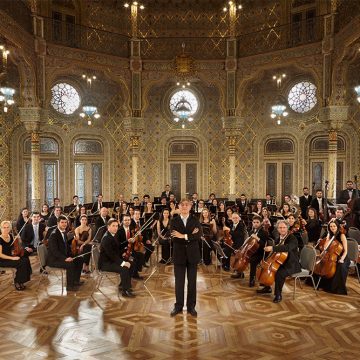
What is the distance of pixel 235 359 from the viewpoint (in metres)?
5.30

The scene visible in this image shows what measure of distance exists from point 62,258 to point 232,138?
11668 mm

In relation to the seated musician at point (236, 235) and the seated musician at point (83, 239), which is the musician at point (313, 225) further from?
the seated musician at point (83, 239)

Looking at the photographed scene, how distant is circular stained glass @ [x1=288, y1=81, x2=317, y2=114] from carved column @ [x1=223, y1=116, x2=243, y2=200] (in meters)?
2.57

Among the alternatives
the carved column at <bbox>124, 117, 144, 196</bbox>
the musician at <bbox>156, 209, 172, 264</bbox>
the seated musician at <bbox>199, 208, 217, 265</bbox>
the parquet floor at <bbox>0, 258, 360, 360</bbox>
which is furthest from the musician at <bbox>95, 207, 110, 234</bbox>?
the carved column at <bbox>124, 117, 144, 196</bbox>

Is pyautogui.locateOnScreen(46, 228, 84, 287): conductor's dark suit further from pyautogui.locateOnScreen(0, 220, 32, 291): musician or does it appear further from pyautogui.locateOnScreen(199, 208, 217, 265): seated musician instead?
pyautogui.locateOnScreen(199, 208, 217, 265): seated musician

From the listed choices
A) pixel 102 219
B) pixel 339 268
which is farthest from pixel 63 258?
pixel 339 268

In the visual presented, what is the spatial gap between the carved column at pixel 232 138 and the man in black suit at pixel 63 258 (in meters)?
10.7

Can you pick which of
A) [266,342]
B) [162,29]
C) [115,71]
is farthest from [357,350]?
[162,29]

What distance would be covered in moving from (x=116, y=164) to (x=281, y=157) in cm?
746

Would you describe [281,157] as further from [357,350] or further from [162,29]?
[357,350]

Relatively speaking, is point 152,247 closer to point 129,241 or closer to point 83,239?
point 83,239

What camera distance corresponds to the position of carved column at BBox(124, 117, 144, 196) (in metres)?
18.2

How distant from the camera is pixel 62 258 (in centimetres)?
818

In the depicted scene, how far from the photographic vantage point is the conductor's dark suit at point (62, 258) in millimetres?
8164
